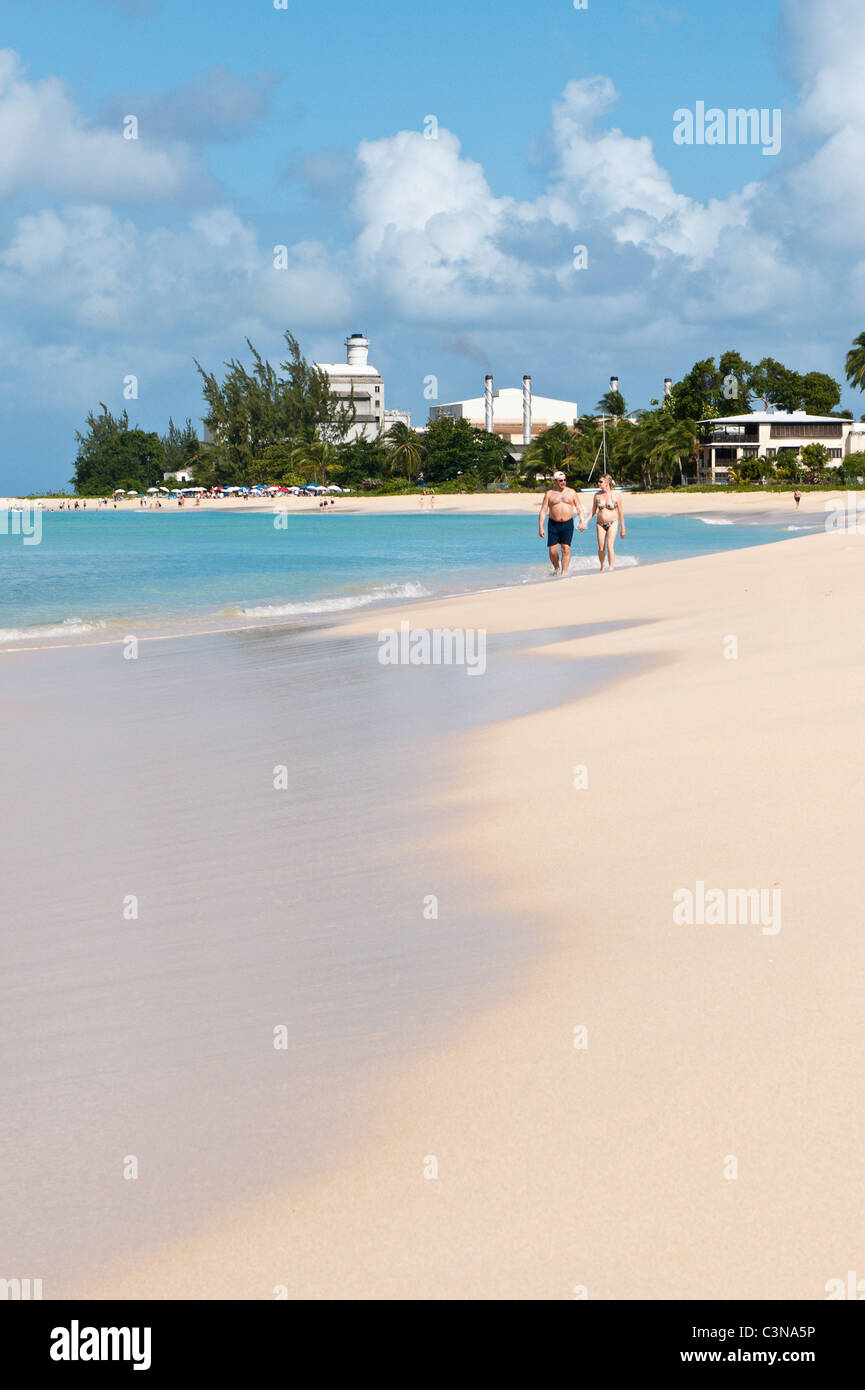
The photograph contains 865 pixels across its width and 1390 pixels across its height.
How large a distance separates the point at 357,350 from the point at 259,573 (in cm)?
13040

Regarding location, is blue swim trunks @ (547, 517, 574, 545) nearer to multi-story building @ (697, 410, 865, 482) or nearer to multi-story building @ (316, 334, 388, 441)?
multi-story building @ (697, 410, 865, 482)

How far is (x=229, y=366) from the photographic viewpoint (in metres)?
137

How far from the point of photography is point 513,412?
146m

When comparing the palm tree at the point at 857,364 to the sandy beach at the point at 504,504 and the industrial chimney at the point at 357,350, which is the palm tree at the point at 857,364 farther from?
the industrial chimney at the point at 357,350

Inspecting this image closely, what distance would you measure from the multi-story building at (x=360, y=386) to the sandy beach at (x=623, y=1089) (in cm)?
13746

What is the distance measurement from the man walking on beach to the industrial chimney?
13793 centimetres

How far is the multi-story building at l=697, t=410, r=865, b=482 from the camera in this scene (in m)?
92.1

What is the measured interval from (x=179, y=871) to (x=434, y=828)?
1196 millimetres

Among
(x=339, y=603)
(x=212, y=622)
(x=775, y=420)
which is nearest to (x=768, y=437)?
(x=775, y=420)

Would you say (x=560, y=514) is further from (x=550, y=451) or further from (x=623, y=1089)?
(x=550, y=451)

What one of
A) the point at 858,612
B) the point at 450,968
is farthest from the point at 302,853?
the point at 858,612

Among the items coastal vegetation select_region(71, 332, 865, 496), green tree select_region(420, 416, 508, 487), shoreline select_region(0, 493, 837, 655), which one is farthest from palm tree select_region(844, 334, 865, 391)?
A: shoreline select_region(0, 493, 837, 655)

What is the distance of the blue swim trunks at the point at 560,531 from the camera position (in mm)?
19875

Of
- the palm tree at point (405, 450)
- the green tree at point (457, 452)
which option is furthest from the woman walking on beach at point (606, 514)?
the palm tree at point (405, 450)
